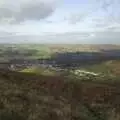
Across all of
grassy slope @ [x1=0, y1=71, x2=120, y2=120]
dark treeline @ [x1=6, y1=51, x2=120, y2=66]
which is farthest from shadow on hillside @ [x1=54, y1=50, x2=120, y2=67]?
grassy slope @ [x1=0, y1=71, x2=120, y2=120]

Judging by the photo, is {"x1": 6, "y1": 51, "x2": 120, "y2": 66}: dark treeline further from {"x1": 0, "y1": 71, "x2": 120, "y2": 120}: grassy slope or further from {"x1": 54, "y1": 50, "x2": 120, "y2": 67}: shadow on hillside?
{"x1": 0, "y1": 71, "x2": 120, "y2": 120}: grassy slope

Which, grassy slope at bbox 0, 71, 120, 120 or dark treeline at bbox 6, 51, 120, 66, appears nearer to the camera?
grassy slope at bbox 0, 71, 120, 120

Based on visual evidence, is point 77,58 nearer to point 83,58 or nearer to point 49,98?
point 83,58

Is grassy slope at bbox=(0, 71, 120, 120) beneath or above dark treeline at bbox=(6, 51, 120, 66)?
beneath

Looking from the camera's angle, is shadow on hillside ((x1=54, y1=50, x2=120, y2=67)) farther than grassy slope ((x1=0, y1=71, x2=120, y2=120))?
Yes

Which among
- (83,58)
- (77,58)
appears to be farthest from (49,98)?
(83,58)

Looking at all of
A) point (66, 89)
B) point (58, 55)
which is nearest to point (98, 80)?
point (66, 89)

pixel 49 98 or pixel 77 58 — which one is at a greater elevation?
pixel 77 58

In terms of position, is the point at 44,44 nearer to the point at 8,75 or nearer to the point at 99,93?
the point at 8,75

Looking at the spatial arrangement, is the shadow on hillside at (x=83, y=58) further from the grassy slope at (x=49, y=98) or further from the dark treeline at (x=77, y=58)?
the grassy slope at (x=49, y=98)
